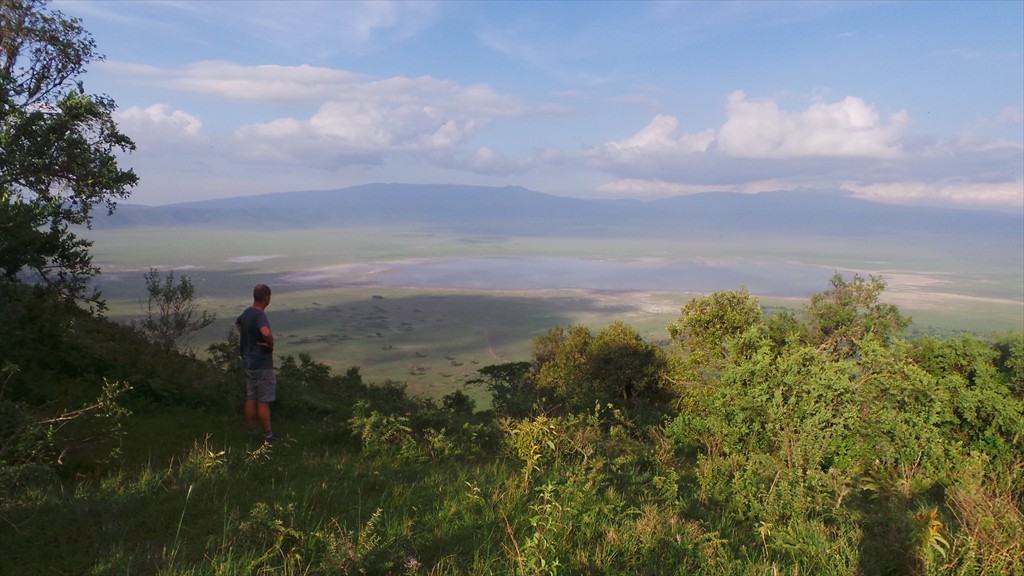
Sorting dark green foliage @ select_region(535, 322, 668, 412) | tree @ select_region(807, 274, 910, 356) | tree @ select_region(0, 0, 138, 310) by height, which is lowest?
dark green foliage @ select_region(535, 322, 668, 412)

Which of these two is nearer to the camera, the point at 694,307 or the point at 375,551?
the point at 375,551

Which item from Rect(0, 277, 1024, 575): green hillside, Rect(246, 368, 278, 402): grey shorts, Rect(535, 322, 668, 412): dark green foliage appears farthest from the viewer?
Rect(535, 322, 668, 412): dark green foliage

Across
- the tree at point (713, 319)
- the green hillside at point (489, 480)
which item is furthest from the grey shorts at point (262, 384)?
the tree at point (713, 319)

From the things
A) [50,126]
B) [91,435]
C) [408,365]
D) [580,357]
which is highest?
[50,126]

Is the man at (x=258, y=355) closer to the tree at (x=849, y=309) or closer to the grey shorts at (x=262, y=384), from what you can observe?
the grey shorts at (x=262, y=384)

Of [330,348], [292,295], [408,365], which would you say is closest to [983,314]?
[408,365]

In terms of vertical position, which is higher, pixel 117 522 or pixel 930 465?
pixel 117 522

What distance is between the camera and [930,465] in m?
7.63

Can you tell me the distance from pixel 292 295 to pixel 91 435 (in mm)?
196946

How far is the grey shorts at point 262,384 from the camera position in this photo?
798cm

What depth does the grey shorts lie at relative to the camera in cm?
798

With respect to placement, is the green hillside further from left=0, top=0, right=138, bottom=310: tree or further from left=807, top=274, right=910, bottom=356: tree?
left=807, top=274, right=910, bottom=356: tree

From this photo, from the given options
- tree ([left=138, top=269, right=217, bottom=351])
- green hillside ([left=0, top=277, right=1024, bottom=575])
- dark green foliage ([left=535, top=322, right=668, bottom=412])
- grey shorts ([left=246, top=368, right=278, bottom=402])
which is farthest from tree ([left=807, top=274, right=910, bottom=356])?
tree ([left=138, top=269, right=217, bottom=351])

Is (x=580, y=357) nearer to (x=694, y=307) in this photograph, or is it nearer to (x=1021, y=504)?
(x=694, y=307)
